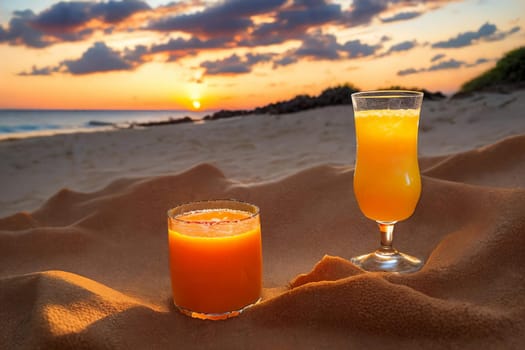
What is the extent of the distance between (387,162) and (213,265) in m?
0.81

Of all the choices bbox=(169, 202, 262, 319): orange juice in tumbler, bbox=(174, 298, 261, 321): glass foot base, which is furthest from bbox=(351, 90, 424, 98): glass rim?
bbox=(174, 298, 261, 321): glass foot base

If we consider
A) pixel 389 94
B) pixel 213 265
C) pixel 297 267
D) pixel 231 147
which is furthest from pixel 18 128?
pixel 213 265

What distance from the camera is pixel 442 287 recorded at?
127cm

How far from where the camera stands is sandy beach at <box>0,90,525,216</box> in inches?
158

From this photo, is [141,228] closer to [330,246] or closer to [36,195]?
[330,246]

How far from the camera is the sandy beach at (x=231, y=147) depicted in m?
4.00

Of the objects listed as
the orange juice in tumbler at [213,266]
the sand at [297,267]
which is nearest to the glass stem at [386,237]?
the sand at [297,267]

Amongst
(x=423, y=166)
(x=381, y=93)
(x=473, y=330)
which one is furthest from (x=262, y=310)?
(x=423, y=166)

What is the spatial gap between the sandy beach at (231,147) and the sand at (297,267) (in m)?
0.46

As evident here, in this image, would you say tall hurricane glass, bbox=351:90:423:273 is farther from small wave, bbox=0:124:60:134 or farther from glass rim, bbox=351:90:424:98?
small wave, bbox=0:124:60:134

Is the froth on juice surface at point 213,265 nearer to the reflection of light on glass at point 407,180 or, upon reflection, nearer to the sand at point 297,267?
the sand at point 297,267

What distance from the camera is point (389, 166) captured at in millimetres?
1687

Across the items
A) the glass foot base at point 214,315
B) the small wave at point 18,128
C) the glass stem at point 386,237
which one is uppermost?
the small wave at point 18,128

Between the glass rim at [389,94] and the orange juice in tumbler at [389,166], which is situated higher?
the glass rim at [389,94]
